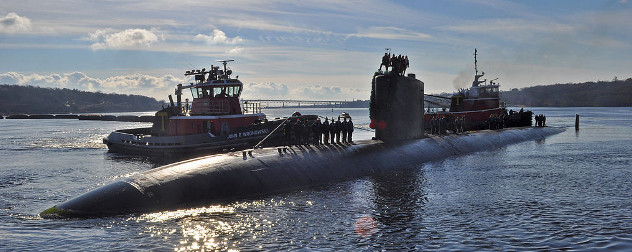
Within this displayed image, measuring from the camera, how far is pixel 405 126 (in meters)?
23.1

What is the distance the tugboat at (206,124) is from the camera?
32125 mm

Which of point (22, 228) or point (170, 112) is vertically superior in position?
point (170, 112)

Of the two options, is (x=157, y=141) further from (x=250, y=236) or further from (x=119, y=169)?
(x=250, y=236)

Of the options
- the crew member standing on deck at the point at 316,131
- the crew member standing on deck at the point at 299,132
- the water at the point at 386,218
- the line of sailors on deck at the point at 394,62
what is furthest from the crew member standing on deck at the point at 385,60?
the water at the point at 386,218

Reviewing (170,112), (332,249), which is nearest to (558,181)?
(332,249)

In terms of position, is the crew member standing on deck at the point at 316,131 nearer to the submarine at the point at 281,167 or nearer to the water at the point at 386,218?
the submarine at the point at 281,167

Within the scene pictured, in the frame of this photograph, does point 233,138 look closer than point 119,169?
No

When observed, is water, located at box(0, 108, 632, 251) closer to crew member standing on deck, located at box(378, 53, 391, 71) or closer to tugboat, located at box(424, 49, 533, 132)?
crew member standing on deck, located at box(378, 53, 391, 71)

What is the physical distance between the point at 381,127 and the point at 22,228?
1450 centimetres

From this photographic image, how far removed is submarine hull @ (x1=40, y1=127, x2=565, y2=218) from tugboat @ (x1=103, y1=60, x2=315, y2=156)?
455 inches

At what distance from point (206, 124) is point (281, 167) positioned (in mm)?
18634

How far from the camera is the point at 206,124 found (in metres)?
34.4

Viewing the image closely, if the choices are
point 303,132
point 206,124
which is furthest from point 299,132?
point 206,124

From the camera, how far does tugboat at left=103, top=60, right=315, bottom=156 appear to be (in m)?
32.1
